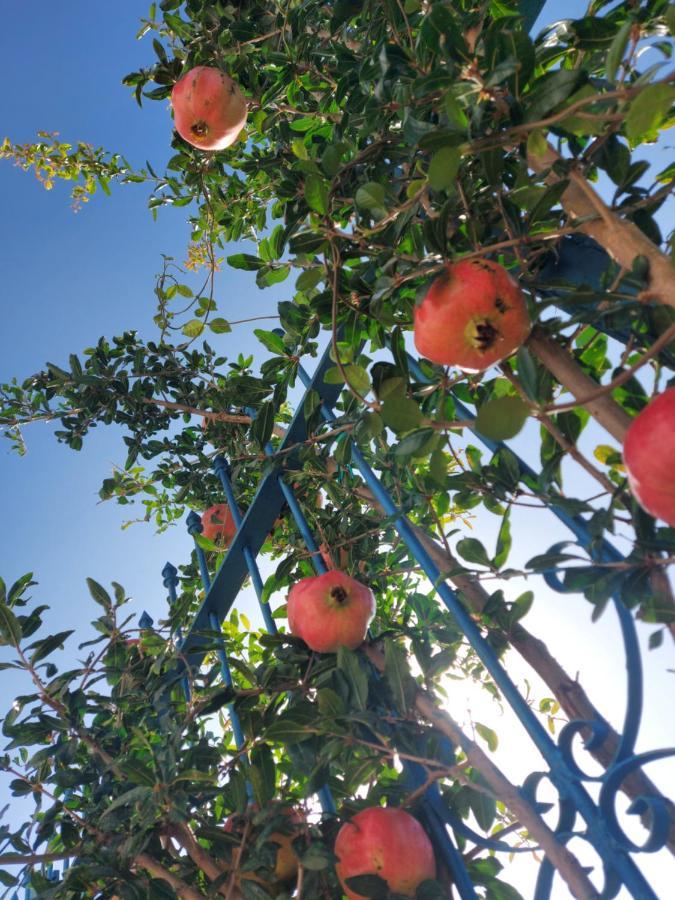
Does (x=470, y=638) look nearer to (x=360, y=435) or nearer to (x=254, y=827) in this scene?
(x=360, y=435)

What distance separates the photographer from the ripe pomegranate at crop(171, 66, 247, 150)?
2.07m

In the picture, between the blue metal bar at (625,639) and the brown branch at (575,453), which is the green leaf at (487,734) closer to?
the blue metal bar at (625,639)

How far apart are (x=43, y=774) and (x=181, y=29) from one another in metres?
2.41

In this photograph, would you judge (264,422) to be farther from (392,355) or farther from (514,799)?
(514,799)

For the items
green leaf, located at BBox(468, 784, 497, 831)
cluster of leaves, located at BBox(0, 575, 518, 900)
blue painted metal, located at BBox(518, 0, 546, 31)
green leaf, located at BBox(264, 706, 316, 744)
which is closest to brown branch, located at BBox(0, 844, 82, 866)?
cluster of leaves, located at BBox(0, 575, 518, 900)

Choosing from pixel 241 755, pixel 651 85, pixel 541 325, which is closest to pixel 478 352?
pixel 541 325

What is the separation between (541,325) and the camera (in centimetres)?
97

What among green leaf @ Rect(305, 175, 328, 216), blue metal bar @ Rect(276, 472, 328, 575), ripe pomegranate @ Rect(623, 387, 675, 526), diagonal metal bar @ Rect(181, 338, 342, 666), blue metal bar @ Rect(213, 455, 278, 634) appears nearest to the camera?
ripe pomegranate @ Rect(623, 387, 675, 526)

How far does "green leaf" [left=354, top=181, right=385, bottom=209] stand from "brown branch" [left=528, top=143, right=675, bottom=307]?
10.4 inches

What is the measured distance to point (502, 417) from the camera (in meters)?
0.85

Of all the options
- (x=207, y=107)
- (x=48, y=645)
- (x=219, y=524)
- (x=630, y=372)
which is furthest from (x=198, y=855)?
(x=207, y=107)

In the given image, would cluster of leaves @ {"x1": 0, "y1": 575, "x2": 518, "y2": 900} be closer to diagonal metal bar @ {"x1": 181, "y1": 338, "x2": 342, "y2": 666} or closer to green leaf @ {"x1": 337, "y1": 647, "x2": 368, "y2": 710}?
green leaf @ {"x1": 337, "y1": 647, "x2": 368, "y2": 710}

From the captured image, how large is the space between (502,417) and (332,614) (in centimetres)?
76

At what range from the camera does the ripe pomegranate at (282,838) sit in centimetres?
117
